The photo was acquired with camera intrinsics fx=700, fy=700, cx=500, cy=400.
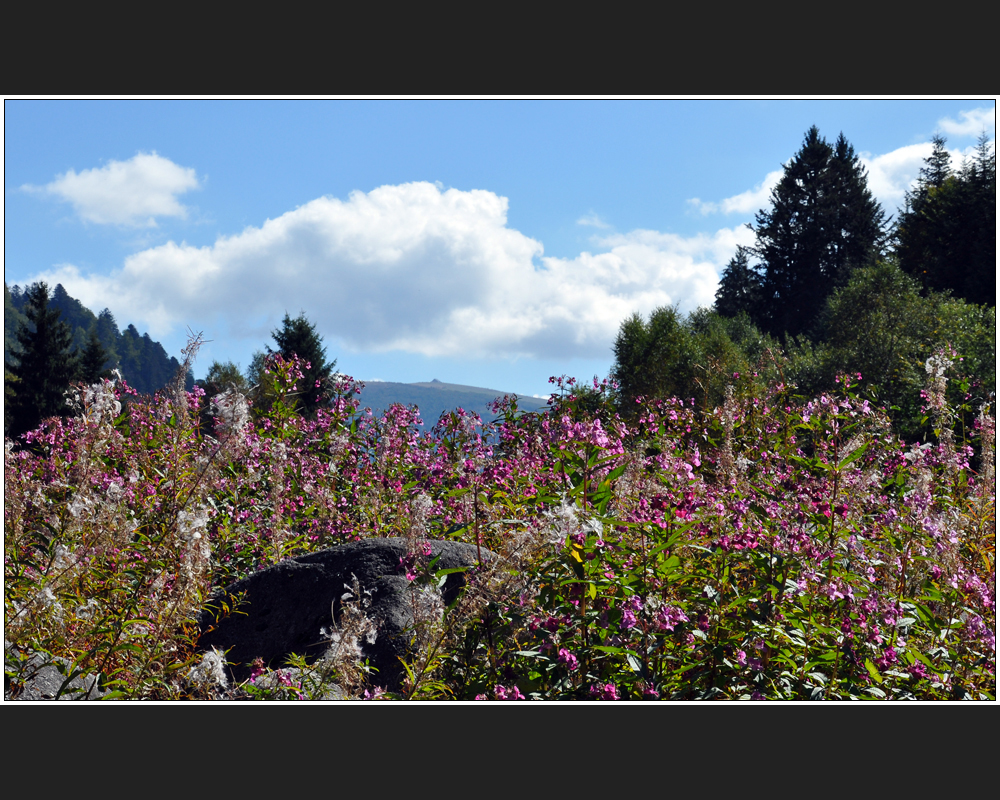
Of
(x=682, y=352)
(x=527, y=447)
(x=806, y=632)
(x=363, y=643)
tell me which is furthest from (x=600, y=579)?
(x=682, y=352)

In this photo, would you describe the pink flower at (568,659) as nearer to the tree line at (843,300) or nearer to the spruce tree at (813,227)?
the tree line at (843,300)

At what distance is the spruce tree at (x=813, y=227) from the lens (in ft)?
111

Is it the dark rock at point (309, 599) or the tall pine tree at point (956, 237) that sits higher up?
the tall pine tree at point (956, 237)

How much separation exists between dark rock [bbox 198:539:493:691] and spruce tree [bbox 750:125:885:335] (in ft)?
108

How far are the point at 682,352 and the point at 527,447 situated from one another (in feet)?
57.3

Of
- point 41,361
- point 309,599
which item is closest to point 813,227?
point 41,361

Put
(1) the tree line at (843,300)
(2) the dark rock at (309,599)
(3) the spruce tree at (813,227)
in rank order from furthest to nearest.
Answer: (3) the spruce tree at (813,227) → (1) the tree line at (843,300) → (2) the dark rock at (309,599)

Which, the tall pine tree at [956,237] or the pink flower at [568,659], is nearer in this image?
the pink flower at [568,659]

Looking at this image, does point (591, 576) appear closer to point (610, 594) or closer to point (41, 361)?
point (610, 594)

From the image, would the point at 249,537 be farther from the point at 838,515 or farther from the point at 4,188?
the point at 838,515

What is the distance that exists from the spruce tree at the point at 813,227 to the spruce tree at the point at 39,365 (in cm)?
2992

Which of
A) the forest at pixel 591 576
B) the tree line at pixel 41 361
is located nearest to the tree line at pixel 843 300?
the forest at pixel 591 576

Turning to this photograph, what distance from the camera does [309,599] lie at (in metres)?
4.43

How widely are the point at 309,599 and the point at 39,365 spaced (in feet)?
52.9
